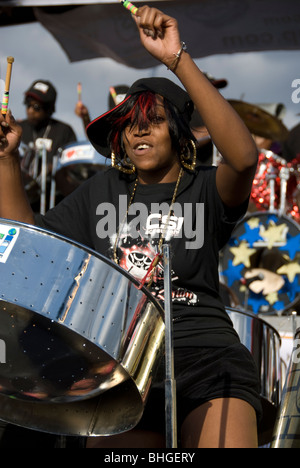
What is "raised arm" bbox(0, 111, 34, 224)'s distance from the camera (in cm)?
164

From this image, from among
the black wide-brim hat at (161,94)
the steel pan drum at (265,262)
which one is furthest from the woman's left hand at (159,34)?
the steel pan drum at (265,262)

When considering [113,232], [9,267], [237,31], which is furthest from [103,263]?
[237,31]

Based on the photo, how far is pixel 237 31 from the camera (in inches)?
180

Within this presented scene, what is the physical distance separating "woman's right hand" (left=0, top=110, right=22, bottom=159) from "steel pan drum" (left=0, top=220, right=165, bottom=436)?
0.36 metres

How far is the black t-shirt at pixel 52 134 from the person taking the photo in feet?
15.7

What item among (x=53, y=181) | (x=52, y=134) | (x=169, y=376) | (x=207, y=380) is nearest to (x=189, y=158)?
(x=207, y=380)

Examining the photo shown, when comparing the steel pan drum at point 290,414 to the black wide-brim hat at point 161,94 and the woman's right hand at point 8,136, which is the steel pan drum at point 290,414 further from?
the woman's right hand at point 8,136

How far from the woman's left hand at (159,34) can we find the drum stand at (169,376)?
38cm

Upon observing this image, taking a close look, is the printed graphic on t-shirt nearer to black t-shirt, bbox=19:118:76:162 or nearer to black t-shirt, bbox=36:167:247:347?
black t-shirt, bbox=36:167:247:347

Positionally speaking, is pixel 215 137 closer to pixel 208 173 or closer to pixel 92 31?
pixel 208 173

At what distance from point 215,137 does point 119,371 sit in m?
0.47

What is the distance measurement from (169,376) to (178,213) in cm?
44

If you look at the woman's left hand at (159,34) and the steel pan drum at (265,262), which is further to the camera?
the steel pan drum at (265,262)

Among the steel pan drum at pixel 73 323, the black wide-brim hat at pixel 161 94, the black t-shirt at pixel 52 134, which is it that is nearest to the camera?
the steel pan drum at pixel 73 323
